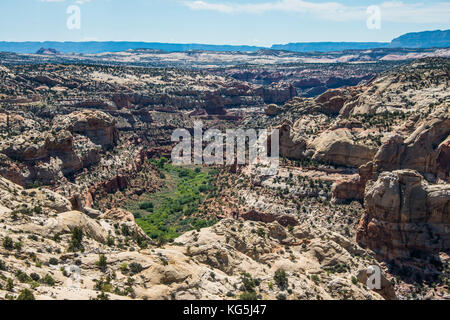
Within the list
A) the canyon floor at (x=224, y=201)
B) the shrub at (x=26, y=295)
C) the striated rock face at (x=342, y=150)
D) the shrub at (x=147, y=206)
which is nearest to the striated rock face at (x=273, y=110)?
the canyon floor at (x=224, y=201)

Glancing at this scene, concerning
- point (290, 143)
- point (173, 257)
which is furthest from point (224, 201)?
point (173, 257)

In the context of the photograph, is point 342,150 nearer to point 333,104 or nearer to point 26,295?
point 333,104

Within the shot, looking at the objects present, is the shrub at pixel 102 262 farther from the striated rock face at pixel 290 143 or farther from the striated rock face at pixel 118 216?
the striated rock face at pixel 290 143

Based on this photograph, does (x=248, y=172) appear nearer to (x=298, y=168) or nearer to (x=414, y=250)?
(x=298, y=168)

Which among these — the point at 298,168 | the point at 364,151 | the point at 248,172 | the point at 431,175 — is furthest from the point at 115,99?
the point at 431,175

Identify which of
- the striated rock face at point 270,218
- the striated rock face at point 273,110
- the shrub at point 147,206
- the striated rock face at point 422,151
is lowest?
the shrub at point 147,206
